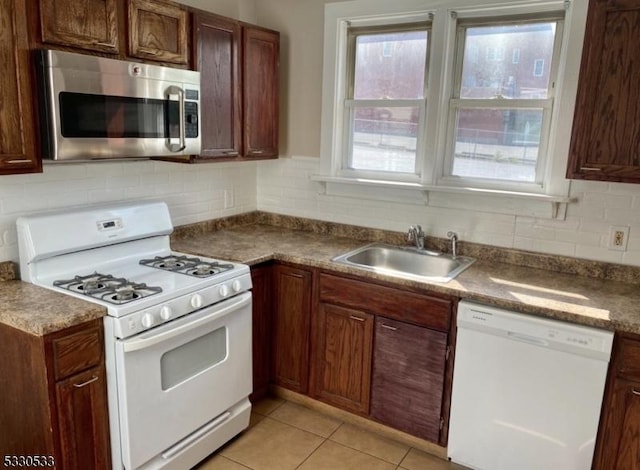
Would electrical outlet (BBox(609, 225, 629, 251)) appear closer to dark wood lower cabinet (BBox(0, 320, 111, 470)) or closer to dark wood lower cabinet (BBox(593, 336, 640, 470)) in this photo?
dark wood lower cabinet (BBox(593, 336, 640, 470))

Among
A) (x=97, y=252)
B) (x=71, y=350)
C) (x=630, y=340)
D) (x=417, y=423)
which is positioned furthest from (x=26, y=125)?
(x=630, y=340)

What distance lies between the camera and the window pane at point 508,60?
2660 millimetres

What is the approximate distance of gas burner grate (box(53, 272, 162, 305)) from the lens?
2.04m

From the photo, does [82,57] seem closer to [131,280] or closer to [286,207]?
[131,280]

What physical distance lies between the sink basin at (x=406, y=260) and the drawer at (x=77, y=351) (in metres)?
1.27

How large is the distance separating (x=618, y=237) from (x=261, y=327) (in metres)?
1.94

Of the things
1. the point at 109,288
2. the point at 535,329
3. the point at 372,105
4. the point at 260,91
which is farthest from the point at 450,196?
the point at 109,288

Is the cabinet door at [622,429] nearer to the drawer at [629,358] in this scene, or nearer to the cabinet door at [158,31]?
the drawer at [629,358]

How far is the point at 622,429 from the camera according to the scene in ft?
6.77

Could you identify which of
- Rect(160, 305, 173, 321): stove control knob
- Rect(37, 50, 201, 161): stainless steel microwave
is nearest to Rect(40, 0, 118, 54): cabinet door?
Rect(37, 50, 201, 161): stainless steel microwave

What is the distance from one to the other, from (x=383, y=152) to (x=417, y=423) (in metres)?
1.62

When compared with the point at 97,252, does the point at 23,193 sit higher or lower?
higher

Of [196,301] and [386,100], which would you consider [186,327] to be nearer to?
[196,301]

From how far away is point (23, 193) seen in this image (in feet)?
7.50
